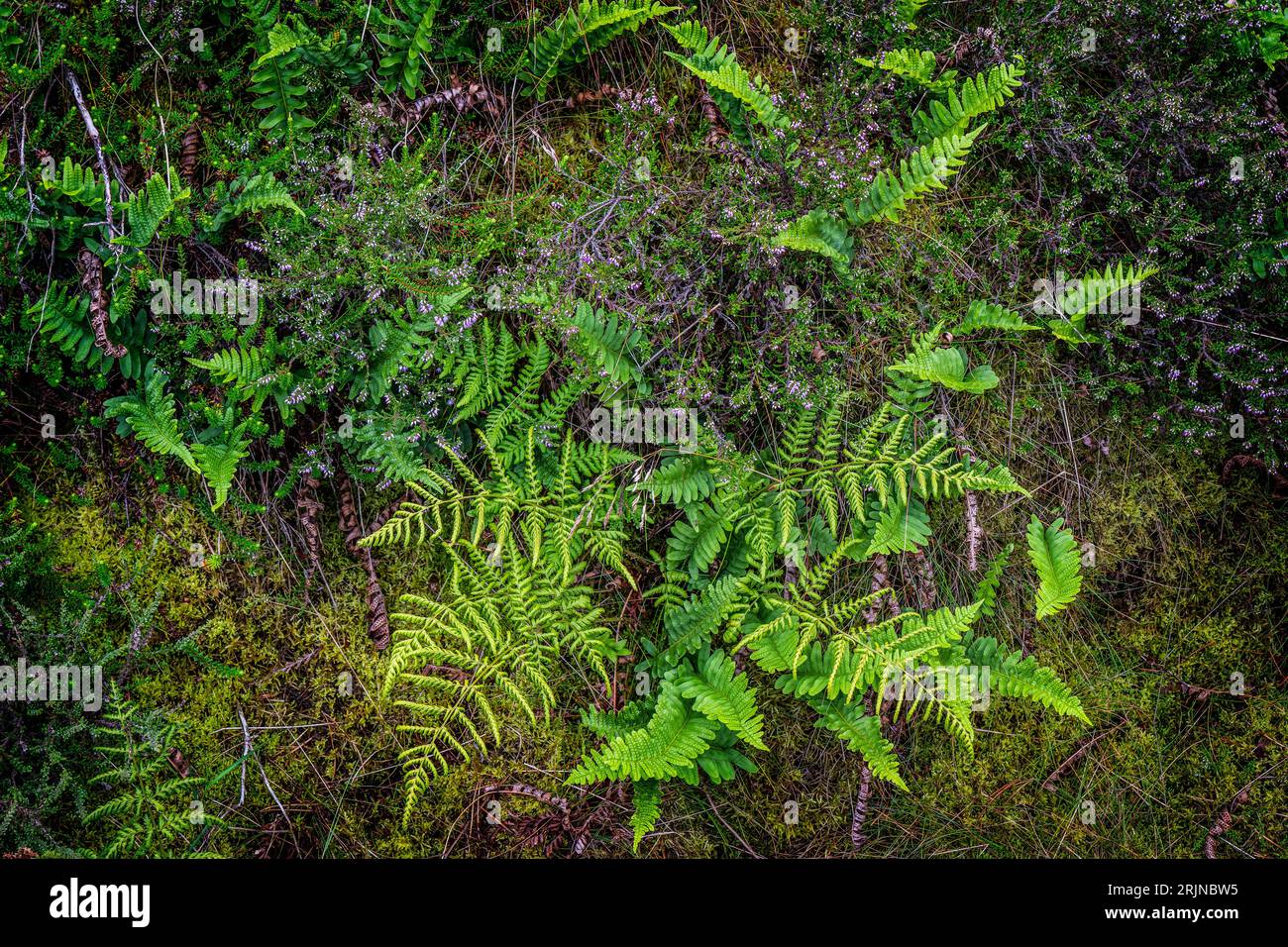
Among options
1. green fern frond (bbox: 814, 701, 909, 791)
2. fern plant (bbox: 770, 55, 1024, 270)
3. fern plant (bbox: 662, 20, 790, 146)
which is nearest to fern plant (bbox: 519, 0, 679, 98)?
fern plant (bbox: 662, 20, 790, 146)

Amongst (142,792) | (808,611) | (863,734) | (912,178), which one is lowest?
(142,792)

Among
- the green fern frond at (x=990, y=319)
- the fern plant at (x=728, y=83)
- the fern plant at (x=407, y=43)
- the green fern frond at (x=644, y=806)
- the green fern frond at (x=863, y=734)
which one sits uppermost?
the fern plant at (x=407, y=43)

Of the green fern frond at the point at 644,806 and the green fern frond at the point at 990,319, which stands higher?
the green fern frond at the point at 990,319

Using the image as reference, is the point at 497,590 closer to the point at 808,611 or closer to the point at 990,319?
the point at 808,611

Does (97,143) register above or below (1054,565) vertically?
above

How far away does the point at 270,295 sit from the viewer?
4.66 m

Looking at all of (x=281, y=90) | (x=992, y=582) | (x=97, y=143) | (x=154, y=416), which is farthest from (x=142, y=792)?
(x=992, y=582)

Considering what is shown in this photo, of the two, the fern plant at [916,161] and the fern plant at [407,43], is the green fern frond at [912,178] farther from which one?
the fern plant at [407,43]

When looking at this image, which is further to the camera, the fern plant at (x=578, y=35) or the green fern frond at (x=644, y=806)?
the green fern frond at (x=644, y=806)

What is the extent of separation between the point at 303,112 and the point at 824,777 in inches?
203

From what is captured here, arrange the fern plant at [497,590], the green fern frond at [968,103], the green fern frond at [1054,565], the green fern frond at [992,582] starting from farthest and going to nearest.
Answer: the green fern frond at [992,582]
the green fern frond at [1054,565]
the fern plant at [497,590]
the green fern frond at [968,103]

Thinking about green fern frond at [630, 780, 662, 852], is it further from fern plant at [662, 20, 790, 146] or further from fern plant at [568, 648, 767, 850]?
fern plant at [662, 20, 790, 146]

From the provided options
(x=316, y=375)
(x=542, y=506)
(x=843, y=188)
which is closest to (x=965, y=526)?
(x=843, y=188)

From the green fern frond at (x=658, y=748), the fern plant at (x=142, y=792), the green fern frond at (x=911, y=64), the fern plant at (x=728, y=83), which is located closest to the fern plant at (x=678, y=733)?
the green fern frond at (x=658, y=748)
